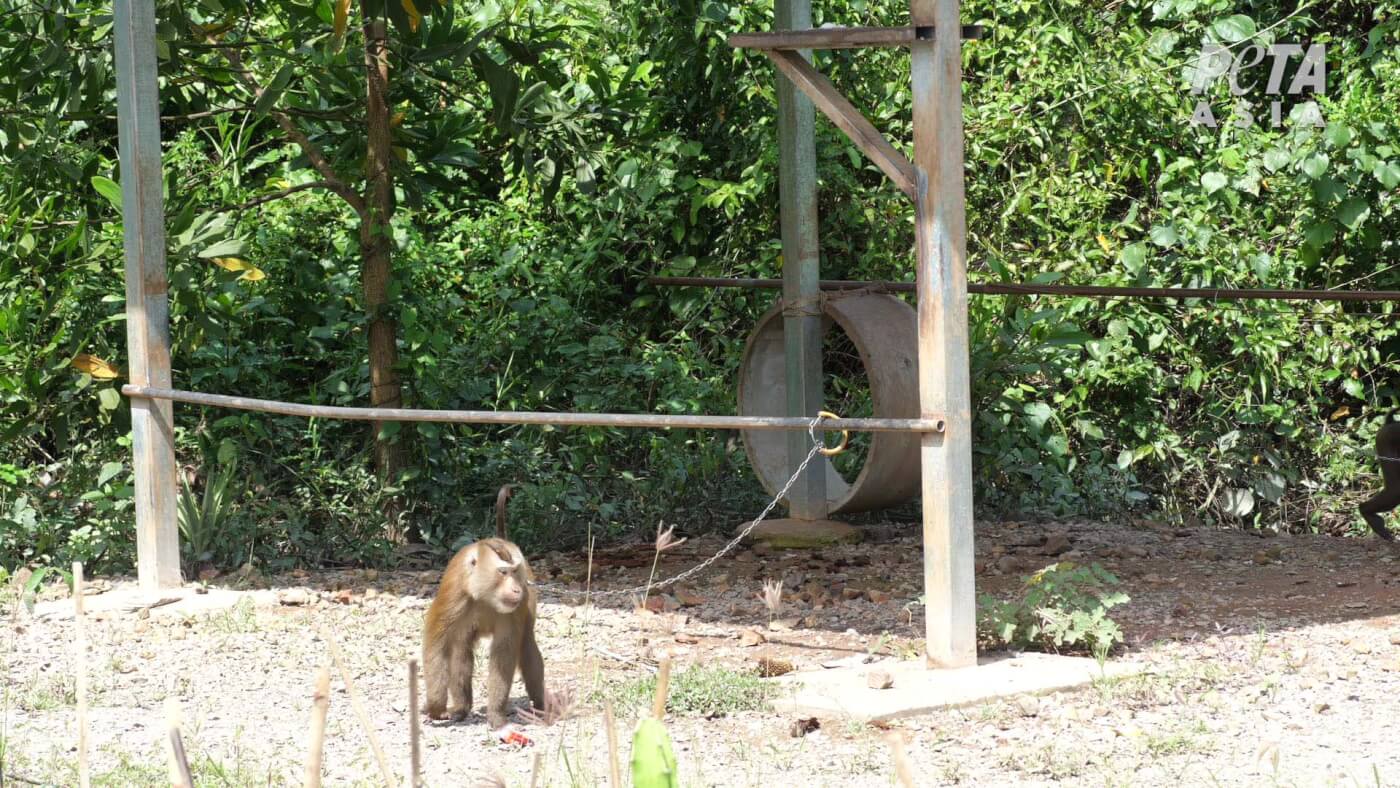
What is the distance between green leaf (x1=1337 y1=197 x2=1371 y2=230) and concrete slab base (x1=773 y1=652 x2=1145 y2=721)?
15.7ft

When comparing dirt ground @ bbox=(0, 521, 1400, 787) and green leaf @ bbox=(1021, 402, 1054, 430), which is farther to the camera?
green leaf @ bbox=(1021, 402, 1054, 430)

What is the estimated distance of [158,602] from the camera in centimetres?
640

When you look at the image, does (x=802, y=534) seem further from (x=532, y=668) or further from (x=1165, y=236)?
(x=532, y=668)

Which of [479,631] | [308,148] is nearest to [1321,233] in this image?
[308,148]

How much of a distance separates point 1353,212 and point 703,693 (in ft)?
19.3

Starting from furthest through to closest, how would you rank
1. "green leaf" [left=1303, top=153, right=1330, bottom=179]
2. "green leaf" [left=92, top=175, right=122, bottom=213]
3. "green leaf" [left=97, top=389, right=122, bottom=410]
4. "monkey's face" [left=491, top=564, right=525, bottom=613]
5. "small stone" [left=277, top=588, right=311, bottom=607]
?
"green leaf" [left=1303, top=153, right=1330, bottom=179], "green leaf" [left=97, top=389, right=122, bottom=410], "green leaf" [left=92, top=175, right=122, bottom=213], "small stone" [left=277, top=588, right=311, bottom=607], "monkey's face" [left=491, top=564, right=525, bottom=613]

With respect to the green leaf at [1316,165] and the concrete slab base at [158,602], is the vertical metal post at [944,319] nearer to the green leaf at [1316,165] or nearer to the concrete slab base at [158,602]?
the concrete slab base at [158,602]

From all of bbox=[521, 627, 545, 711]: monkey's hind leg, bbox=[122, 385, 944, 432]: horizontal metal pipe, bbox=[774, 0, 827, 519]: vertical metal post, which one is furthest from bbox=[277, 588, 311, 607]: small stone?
bbox=[774, 0, 827, 519]: vertical metal post

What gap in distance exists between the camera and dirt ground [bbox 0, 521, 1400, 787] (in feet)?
13.4

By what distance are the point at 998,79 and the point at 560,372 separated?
337 cm

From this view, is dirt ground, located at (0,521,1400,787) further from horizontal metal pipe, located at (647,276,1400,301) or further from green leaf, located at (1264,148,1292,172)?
green leaf, located at (1264,148,1292,172)

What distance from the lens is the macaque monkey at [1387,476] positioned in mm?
7473

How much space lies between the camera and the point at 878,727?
445 centimetres

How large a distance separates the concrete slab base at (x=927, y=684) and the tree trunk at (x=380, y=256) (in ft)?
10.3
